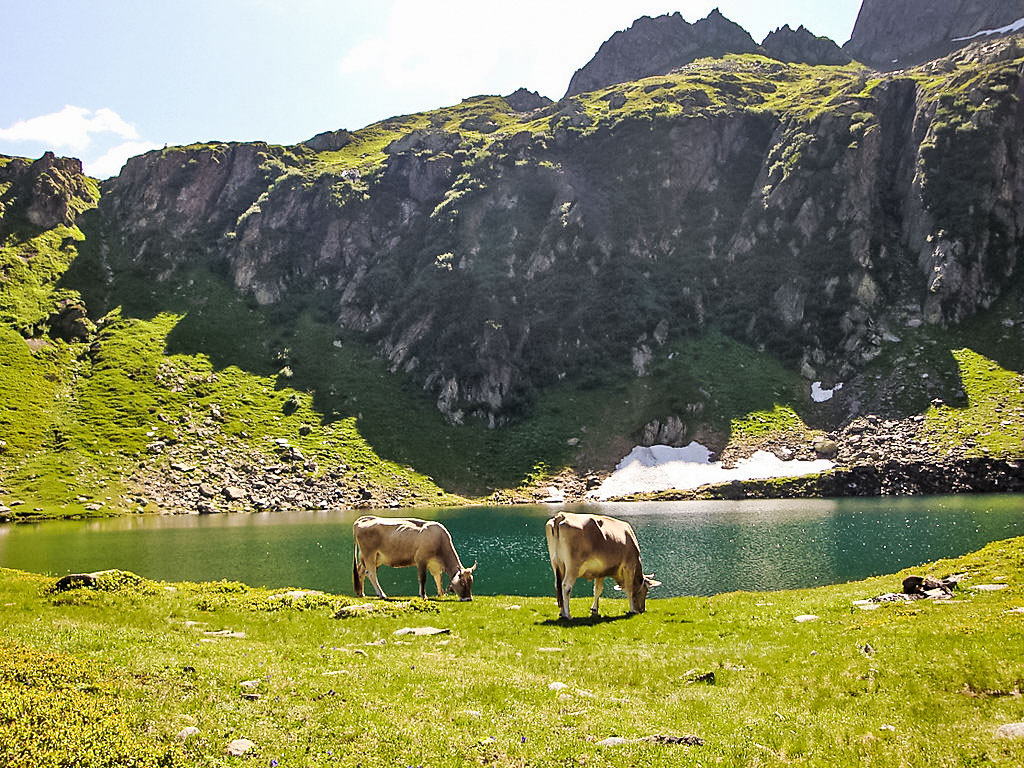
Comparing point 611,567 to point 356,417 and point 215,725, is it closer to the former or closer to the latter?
point 215,725

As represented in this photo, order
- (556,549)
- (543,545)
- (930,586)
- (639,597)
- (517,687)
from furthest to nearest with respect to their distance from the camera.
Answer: (543,545)
(639,597)
(556,549)
(930,586)
(517,687)

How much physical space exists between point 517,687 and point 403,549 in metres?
22.8

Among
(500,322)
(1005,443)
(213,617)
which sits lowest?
(1005,443)

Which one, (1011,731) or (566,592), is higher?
(1011,731)

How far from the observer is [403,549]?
37.3 metres

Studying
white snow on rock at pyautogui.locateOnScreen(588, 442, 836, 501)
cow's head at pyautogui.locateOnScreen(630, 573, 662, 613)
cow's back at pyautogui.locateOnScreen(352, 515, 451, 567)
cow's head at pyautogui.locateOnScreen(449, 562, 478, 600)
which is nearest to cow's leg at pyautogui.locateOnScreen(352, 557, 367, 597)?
cow's back at pyautogui.locateOnScreen(352, 515, 451, 567)

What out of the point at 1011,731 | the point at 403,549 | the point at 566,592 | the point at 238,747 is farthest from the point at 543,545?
the point at 238,747

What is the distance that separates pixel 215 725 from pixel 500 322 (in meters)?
190

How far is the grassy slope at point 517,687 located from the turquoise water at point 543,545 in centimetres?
2469

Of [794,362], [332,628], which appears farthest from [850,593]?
[794,362]

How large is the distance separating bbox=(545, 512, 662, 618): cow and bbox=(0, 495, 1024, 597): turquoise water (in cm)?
1859

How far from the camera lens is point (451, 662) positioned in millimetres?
18781

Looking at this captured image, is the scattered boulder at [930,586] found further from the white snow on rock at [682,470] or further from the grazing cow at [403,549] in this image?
the white snow on rock at [682,470]

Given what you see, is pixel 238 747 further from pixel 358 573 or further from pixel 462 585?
pixel 358 573
